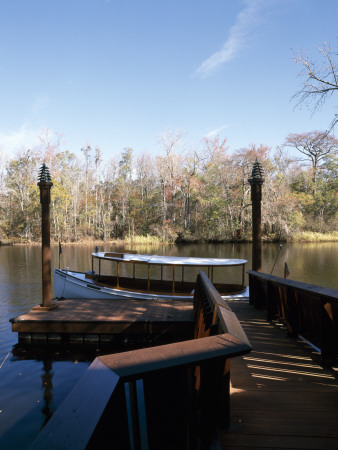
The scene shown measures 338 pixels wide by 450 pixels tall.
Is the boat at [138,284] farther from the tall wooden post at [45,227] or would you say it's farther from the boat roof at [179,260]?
the tall wooden post at [45,227]

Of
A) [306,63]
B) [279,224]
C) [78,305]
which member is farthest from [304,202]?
[78,305]

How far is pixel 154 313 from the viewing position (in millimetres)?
8297

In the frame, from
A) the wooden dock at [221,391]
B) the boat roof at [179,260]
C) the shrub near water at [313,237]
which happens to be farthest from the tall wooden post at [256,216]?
the shrub near water at [313,237]

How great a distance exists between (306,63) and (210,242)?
95.5 ft

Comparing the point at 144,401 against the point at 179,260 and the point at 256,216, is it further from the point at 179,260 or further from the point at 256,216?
the point at 179,260

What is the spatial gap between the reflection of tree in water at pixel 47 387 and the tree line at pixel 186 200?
3197 cm

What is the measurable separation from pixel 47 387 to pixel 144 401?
5.73 metres

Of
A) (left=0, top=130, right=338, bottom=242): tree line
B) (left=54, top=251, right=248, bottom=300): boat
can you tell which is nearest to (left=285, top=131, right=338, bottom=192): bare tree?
(left=0, top=130, right=338, bottom=242): tree line

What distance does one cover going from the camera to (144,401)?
4.41 ft

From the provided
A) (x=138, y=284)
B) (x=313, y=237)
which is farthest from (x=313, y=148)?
(x=138, y=284)

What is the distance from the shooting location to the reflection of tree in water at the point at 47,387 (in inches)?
209

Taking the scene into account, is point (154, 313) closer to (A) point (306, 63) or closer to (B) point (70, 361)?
(B) point (70, 361)

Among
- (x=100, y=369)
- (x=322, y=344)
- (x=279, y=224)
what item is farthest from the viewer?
(x=279, y=224)

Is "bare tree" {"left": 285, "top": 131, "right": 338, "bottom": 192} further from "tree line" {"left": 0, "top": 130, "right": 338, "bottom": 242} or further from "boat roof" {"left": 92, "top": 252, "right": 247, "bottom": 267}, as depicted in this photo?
"boat roof" {"left": 92, "top": 252, "right": 247, "bottom": 267}
